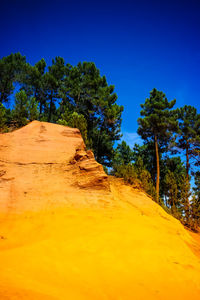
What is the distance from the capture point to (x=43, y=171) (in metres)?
4.57

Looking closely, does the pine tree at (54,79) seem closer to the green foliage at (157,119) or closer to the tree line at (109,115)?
the tree line at (109,115)

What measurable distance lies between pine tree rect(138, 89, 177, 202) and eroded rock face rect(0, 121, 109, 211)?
41.8ft

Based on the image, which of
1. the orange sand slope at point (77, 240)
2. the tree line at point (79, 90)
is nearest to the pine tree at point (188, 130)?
the tree line at point (79, 90)

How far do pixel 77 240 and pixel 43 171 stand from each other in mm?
2624

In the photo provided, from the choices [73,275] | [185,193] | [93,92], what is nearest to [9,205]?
[73,275]

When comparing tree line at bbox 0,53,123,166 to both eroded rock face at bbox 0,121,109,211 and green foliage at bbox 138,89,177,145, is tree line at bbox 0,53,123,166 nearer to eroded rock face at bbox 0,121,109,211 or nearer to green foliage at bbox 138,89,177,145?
green foliage at bbox 138,89,177,145

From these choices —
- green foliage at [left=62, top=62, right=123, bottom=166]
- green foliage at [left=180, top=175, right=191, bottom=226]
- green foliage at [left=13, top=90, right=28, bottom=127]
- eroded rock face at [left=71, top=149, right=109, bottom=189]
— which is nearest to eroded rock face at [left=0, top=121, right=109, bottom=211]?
eroded rock face at [left=71, top=149, right=109, bottom=189]

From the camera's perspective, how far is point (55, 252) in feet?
6.75

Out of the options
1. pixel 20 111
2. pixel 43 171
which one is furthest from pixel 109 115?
pixel 43 171

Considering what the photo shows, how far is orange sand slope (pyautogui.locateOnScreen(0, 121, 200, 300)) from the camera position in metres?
1.53

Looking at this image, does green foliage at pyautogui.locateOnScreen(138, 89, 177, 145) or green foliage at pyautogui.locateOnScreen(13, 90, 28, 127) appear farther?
green foliage at pyautogui.locateOnScreen(138, 89, 177, 145)

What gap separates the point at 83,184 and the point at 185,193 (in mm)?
5822

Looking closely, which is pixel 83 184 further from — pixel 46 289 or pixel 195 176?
pixel 195 176

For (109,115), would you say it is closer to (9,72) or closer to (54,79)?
(54,79)
